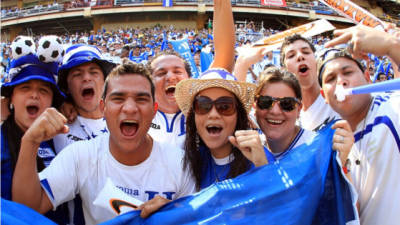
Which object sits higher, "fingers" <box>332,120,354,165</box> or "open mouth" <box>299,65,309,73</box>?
"open mouth" <box>299,65,309,73</box>

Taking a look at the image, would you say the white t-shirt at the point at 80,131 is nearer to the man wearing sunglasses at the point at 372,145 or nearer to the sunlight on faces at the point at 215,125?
the sunlight on faces at the point at 215,125

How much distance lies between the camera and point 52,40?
7.82 ft

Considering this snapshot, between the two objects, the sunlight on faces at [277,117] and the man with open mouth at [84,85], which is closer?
the sunlight on faces at [277,117]

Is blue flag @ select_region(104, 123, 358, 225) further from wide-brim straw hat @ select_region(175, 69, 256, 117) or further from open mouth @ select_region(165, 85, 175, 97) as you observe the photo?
open mouth @ select_region(165, 85, 175, 97)

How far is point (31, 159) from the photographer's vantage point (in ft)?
5.82

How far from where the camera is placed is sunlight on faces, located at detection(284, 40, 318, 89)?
351cm

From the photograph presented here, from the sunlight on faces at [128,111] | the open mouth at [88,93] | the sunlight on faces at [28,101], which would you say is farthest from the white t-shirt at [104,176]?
the open mouth at [88,93]

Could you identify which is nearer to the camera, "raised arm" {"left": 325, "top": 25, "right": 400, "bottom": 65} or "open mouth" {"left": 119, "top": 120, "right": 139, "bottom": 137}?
"raised arm" {"left": 325, "top": 25, "right": 400, "bottom": 65}

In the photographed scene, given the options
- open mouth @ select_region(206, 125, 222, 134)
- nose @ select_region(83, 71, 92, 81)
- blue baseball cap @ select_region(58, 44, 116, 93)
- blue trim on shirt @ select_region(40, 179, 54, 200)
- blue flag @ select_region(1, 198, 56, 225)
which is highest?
blue baseball cap @ select_region(58, 44, 116, 93)

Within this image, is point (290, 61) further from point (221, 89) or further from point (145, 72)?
point (145, 72)

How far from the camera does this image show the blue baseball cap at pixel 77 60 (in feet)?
9.04

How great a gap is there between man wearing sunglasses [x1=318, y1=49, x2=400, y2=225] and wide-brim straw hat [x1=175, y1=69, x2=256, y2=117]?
0.61 m

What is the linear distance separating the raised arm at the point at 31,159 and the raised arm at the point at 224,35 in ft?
4.68

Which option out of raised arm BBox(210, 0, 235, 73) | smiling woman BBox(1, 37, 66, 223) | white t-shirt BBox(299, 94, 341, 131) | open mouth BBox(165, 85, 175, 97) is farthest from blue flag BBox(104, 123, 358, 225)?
open mouth BBox(165, 85, 175, 97)
